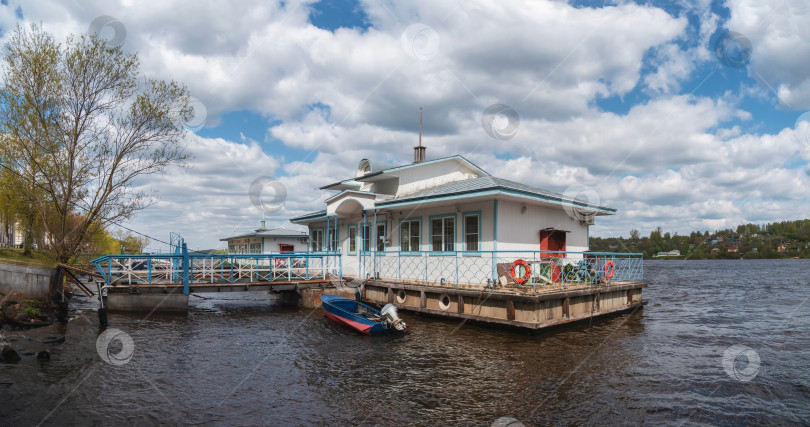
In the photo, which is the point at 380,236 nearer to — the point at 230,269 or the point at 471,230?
the point at 471,230

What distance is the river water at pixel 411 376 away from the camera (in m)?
8.39

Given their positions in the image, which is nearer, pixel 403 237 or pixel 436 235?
pixel 436 235

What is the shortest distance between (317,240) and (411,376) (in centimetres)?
1860

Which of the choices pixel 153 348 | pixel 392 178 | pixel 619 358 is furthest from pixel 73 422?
pixel 392 178

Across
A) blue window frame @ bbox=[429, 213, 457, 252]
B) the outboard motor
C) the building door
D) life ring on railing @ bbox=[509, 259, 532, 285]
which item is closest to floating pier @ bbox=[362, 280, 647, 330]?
life ring on railing @ bbox=[509, 259, 532, 285]

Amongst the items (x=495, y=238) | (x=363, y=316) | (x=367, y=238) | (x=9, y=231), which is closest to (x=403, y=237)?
(x=367, y=238)

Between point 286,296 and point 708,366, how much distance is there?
17674 mm

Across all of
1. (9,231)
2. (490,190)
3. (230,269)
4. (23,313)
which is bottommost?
(23,313)

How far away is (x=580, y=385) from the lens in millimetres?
9961

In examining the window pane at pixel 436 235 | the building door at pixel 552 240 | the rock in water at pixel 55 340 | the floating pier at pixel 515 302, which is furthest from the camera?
the building door at pixel 552 240

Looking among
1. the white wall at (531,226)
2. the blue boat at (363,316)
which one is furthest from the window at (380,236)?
the white wall at (531,226)

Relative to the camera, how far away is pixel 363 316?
1552 cm

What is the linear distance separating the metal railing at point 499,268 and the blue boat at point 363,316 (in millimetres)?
3088

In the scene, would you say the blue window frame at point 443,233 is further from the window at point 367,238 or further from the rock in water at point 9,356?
the rock in water at point 9,356
